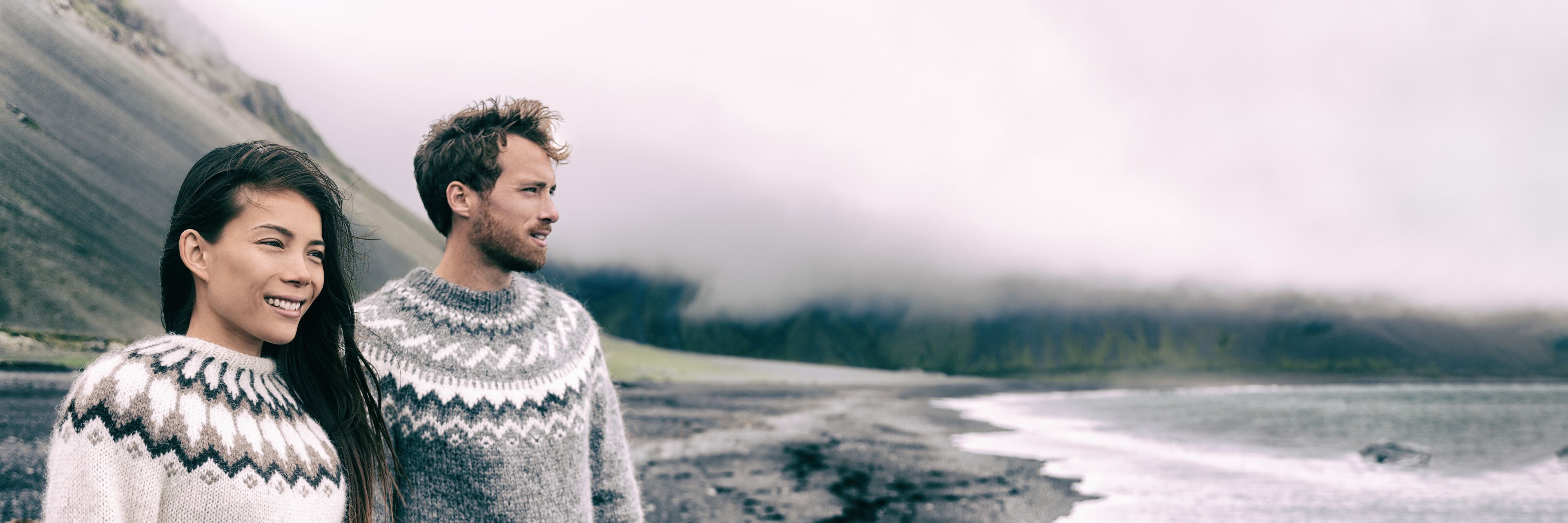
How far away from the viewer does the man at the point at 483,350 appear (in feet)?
9.52

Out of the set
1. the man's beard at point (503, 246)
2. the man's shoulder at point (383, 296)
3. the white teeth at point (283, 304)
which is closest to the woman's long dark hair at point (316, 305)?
the white teeth at point (283, 304)

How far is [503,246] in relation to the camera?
3037 millimetres

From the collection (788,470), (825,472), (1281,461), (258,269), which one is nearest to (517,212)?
(258,269)

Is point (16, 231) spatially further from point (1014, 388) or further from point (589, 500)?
point (1014, 388)

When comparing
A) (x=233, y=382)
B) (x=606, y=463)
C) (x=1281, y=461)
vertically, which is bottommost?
(x=1281, y=461)

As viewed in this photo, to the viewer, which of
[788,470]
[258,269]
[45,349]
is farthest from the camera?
[45,349]

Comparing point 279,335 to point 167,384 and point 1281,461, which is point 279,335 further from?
point 1281,461

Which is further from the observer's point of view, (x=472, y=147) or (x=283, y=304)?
(x=472, y=147)

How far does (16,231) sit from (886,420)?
50.3 metres

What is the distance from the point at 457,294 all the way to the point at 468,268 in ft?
0.39

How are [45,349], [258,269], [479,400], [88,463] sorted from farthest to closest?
1. [45,349]
2. [479,400]
3. [258,269]
4. [88,463]

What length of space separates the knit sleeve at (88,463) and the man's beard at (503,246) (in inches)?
55.1

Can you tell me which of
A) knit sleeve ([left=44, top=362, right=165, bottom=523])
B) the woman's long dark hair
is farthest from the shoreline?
knit sleeve ([left=44, top=362, right=165, bottom=523])

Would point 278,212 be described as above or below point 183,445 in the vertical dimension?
above
